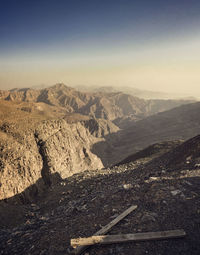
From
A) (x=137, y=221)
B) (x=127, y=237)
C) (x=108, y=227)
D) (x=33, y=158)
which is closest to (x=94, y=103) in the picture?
(x=33, y=158)

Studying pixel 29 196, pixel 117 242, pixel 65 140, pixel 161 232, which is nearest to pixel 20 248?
pixel 117 242

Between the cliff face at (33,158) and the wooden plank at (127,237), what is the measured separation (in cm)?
1436

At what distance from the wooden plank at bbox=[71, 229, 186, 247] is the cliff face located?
1436cm

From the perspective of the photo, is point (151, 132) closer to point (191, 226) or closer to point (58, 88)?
point (191, 226)

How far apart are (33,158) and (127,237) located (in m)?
19.2

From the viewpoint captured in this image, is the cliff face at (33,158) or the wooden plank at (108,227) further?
the cliff face at (33,158)

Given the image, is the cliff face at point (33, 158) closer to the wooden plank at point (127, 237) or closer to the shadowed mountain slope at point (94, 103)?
the wooden plank at point (127, 237)

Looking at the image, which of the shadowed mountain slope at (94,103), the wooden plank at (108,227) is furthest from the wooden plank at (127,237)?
the shadowed mountain slope at (94,103)

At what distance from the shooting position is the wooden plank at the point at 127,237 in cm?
555

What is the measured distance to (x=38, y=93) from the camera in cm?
14438

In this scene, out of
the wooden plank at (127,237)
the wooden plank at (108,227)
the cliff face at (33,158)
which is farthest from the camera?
the cliff face at (33,158)

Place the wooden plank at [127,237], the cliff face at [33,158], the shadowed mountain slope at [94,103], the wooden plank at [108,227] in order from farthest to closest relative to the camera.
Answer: the shadowed mountain slope at [94,103] → the cliff face at [33,158] → the wooden plank at [127,237] → the wooden plank at [108,227]

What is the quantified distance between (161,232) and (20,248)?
5306 mm

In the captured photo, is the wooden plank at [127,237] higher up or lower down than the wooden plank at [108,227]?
higher up
